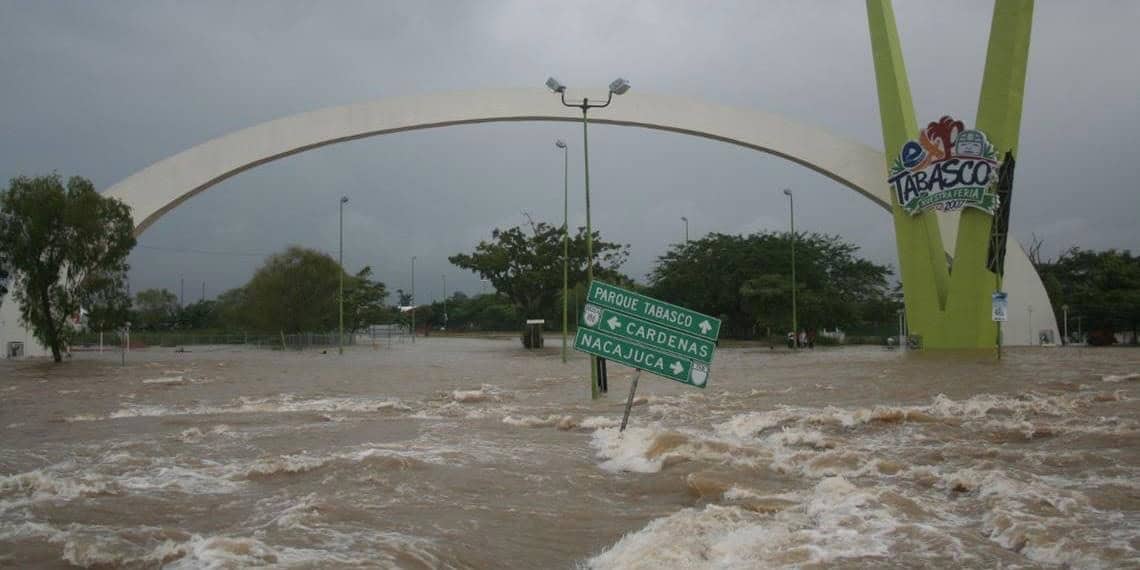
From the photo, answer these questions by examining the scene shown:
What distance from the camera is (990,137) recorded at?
25.7 meters

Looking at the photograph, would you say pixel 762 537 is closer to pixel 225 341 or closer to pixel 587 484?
pixel 587 484

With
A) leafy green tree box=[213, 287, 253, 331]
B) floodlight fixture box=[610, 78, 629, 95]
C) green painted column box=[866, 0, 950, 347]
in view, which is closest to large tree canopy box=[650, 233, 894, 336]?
green painted column box=[866, 0, 950, 347]

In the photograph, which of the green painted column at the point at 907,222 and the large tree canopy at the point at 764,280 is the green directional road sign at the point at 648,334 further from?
the large tree canopy at the point at 764,280

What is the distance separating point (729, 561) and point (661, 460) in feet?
8.18

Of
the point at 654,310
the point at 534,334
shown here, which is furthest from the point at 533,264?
the point at 654,310

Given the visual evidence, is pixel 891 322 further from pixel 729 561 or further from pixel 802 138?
pixel 729 561

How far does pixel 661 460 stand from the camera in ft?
19.4

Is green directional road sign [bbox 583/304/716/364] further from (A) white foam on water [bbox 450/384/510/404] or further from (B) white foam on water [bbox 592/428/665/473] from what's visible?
(A) white foam on water [bbox 450/384/510/404]

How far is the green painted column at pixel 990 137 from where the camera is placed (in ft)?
79.6

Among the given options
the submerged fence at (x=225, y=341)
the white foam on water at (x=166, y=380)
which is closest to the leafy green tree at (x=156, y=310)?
the submerged fence at (x=225, y=341)

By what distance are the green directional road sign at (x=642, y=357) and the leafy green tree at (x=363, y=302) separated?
48.5m

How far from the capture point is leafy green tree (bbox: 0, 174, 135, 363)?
26328mm

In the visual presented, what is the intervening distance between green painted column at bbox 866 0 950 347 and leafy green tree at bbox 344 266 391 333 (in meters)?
34.8

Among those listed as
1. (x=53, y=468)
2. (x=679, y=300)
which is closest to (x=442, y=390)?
(x=53, y=468)
